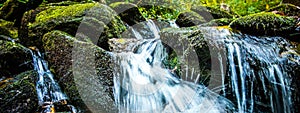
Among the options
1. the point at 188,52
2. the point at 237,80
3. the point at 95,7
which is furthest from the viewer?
the point at 95,7

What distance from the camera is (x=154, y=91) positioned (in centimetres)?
351

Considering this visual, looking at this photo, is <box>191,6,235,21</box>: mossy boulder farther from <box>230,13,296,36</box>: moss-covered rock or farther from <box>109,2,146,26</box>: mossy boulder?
<box>230,13,296,36</box>: moss-covered rock

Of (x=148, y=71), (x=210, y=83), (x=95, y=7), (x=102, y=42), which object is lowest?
(x=210, y=83)

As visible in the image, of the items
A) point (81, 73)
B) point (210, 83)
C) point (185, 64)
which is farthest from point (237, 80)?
point (81, 73)

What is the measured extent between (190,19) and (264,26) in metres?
1.93

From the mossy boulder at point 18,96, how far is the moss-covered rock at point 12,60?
12.5 inches

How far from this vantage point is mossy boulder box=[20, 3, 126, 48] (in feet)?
13.9

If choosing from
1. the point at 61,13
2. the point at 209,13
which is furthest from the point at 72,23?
the point at 209,13

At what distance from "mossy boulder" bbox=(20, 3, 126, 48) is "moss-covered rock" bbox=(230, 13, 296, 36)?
236 cm

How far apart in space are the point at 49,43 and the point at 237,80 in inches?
111

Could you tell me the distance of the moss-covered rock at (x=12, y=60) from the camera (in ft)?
11.1

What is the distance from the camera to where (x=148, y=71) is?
3.78 metres

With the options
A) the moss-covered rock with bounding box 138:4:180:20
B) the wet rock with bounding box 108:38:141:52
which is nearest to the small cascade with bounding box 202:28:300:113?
the wet rock with bounding box 108:38:141:52

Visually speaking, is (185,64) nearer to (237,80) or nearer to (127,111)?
(237,80)
